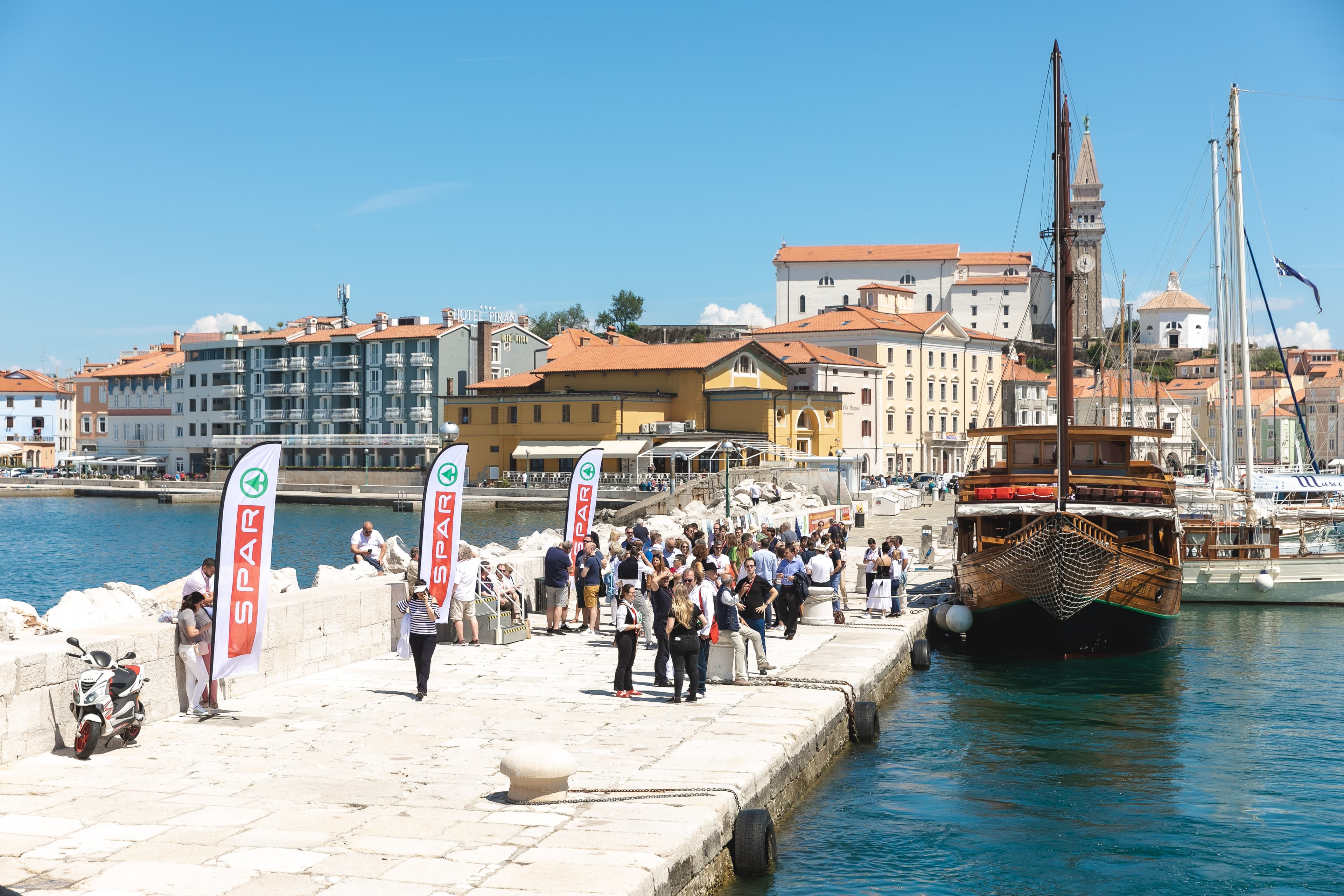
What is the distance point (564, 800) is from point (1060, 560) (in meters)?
14.4

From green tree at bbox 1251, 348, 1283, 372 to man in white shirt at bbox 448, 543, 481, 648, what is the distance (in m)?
169

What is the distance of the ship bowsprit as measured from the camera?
22.2m

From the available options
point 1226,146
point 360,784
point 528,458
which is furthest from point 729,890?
point 528,458

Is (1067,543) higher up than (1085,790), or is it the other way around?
(1067,543)

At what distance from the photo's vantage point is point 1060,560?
22.3 meters

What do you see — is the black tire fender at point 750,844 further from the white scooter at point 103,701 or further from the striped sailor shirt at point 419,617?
the white scooter at point 103,701

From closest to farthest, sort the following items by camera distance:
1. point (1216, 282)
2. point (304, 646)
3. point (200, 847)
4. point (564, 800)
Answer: point (200, 847)
point (564, 800)
point (304, 646)
point (1216, 282)

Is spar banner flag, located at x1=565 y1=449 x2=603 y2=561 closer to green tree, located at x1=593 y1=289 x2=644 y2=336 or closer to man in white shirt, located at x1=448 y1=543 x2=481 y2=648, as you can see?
man in white shirt, located at x1=448 y1=543 x2=481 y2=648

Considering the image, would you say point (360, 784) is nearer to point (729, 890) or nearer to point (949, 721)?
point (729, 890)

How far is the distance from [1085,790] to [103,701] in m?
10.3

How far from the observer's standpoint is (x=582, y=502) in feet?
74.1

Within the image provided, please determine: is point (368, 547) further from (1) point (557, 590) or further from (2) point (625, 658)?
(2) point (625, 658)

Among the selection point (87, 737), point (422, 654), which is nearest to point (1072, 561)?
point (422, 654)

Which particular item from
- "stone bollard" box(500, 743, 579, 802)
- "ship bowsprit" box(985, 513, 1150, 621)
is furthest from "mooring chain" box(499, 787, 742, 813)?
"ship bowsprit" box(985, 513, 1150, 621)
